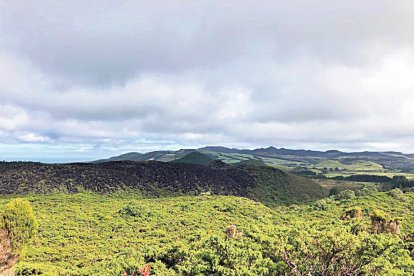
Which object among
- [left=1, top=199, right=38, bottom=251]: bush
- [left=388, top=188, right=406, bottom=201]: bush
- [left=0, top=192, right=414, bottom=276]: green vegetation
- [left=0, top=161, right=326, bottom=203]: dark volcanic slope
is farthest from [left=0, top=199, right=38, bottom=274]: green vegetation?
[left=388, top=188, right=406, bottom=201]: bush

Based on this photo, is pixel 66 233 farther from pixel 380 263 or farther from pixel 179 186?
pixel 179 186

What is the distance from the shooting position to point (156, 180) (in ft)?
289

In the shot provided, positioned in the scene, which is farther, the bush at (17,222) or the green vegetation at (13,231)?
the bush at (17,222)

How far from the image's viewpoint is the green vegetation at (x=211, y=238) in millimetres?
A: 17438

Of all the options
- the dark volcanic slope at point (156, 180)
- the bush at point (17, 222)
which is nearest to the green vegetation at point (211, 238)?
the bush at point (17, 222)

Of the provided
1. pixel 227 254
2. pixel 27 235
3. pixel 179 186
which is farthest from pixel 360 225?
pixel 179 186

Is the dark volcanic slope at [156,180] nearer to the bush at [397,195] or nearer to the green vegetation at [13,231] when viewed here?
the bush at [397,195]

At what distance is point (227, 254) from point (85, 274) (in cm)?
1325

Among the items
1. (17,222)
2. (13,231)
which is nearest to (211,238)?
(13,231)

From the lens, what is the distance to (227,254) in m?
20.5

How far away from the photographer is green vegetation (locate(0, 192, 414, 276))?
17.4m

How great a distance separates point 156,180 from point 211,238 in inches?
2560

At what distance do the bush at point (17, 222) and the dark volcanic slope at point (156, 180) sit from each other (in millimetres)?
43294

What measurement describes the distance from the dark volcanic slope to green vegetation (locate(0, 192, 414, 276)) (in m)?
6.14
